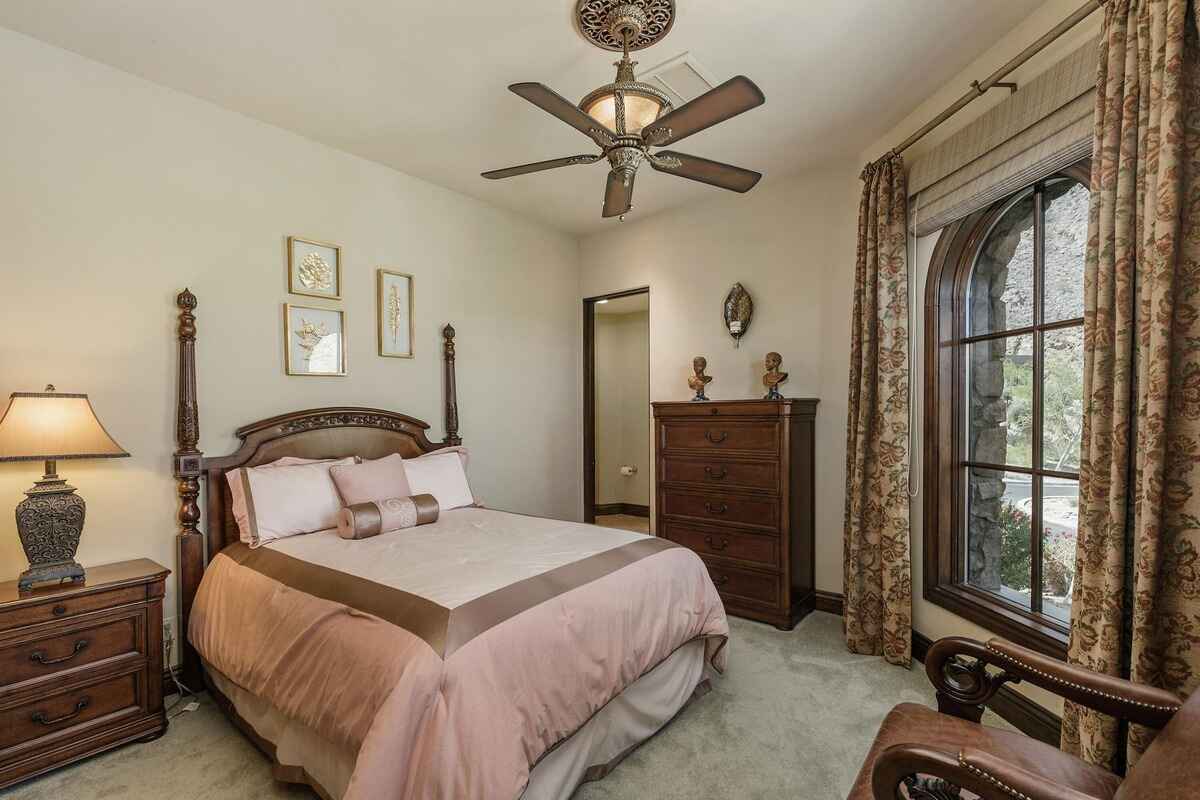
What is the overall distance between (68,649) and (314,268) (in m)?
2.03

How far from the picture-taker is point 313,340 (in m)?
3.12

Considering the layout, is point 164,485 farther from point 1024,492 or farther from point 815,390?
point 1024,492

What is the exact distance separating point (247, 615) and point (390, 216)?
2.44 meters

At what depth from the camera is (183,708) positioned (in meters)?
2.39

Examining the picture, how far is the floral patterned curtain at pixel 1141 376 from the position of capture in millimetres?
1325

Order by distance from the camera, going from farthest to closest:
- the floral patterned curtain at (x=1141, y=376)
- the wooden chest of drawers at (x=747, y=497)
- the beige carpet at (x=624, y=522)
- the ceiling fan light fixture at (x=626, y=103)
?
1. the beige carpet at (x=624, y=522)
2. the wooden chest of drawers at (x=747, y=497)
3. the ceiling fan light fixture at (x=626, y=103)
4. the floral patterned curtain at (x=1141, y=376)

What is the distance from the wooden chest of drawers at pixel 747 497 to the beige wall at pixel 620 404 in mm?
2711

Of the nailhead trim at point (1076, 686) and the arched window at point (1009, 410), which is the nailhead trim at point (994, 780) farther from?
the arched window at point (1009, 410)

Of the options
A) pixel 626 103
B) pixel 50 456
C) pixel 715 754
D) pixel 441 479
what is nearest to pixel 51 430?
pixel 50 456

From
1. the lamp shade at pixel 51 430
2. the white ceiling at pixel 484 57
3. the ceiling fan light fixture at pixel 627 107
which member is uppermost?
the white ceiling at pixel 484 57

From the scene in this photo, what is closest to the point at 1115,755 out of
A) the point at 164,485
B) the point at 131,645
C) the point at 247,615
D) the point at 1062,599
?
the point at 1062,599

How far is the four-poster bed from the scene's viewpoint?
4.58ft

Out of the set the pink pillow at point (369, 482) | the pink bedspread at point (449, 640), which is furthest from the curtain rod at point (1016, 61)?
the pink pillow at point (369, 482)

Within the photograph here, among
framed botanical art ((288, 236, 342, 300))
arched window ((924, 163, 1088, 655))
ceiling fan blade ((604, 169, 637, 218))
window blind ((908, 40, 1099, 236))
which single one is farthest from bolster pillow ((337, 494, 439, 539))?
window blind ((908, 40, 1099, 236))
